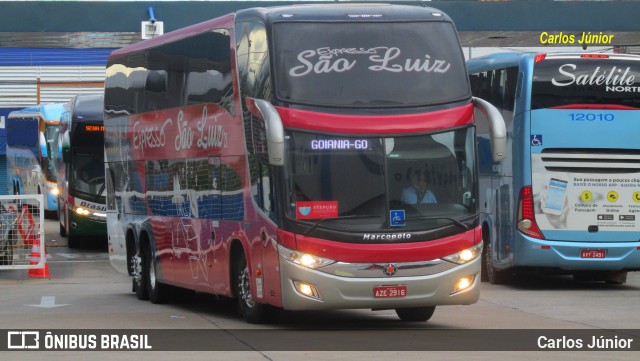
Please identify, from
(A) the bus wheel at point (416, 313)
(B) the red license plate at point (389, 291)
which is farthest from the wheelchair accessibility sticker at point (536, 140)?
(B) the red license plate at point (389, 291)

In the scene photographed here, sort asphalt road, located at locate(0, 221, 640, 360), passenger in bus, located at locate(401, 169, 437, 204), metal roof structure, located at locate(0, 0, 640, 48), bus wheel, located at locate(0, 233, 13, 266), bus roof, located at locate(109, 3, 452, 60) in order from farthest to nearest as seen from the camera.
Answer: metal roof structure, located at locate(0, 0, 640, 48) → bus wheel, located at locate(0, 233, 13, 266) → bus roof, located at locate(109, 3, 452, 60) → passenger in bus, located at locate(401, 169, 437, 204) → asphalt road, located at locate(0, 221, 640, 360)

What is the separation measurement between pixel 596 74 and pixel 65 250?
17812 millimetres

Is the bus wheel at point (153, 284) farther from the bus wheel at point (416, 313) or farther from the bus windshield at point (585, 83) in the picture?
the bus windshield at point (585, 83)

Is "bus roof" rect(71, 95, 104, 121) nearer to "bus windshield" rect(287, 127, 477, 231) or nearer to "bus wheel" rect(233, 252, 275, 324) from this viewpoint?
"bus wheel" rect(233, 252, 275, 324)

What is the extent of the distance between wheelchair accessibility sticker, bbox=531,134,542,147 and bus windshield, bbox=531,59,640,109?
0.45 meters

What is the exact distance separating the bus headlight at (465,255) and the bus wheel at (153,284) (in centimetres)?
658

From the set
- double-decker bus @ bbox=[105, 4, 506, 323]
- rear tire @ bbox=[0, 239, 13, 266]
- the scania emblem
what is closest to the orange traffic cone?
rear tire @ bbox=[0, 239, 13, 266]

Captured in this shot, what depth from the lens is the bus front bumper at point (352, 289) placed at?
14758mm

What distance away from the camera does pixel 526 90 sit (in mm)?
21594

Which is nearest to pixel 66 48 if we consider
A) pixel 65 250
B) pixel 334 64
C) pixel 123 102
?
pixel 65 250

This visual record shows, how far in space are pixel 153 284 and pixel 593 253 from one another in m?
6.94

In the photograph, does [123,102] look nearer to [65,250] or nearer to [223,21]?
[223,21]

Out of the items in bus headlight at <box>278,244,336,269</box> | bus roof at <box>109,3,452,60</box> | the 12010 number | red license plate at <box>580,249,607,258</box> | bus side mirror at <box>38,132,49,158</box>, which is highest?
bus roof at <box>109,3,452,60</box>

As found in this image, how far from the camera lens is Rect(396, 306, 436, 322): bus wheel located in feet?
53.7
